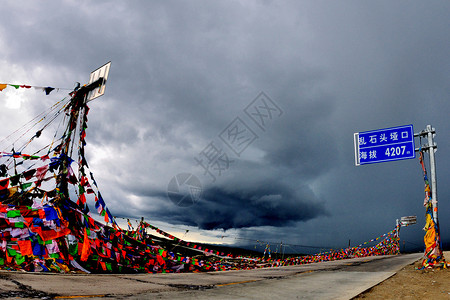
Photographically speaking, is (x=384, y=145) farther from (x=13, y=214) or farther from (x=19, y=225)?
(x=13, y=214)

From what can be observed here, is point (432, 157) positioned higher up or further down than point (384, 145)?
further down

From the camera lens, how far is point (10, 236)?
9.05 m

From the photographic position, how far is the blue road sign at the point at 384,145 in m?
14.5

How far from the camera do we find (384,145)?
15055 millimetres

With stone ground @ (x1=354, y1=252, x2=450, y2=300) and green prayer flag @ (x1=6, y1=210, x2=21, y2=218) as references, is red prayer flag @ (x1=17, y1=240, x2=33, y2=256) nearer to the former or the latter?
green prayer flag @ (x1=6, y1=210, x2=21, y2=218)

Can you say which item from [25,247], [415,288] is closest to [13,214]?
[25,247]

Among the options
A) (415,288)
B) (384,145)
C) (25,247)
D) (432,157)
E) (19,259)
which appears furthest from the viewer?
(384,145)

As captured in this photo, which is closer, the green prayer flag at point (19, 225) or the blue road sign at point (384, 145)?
the green prayer flag at point (19, 225)

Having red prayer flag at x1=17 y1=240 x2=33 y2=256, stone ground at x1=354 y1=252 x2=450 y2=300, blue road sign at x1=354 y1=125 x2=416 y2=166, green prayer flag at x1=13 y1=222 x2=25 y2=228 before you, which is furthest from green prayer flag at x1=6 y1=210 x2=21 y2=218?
blue road sign at x1=354 y1=125 x2=416 y2=166

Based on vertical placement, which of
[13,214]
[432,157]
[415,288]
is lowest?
[415,288]

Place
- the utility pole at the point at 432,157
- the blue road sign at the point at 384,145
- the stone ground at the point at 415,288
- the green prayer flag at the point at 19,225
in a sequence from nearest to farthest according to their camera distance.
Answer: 1. the stone ground at the point at 415,288
2. the green prayer flag at the point at 19,225
3. the utility pole at the point at 432,157
4. the blue road sign at the point at 384,145

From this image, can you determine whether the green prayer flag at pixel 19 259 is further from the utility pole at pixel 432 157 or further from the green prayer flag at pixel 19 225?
the utility pole at pixel 432 157

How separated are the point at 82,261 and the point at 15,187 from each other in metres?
4.32

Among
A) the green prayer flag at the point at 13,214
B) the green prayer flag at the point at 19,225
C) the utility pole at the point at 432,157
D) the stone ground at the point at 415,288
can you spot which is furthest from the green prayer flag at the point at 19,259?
the utility pole at the point at 432,157
